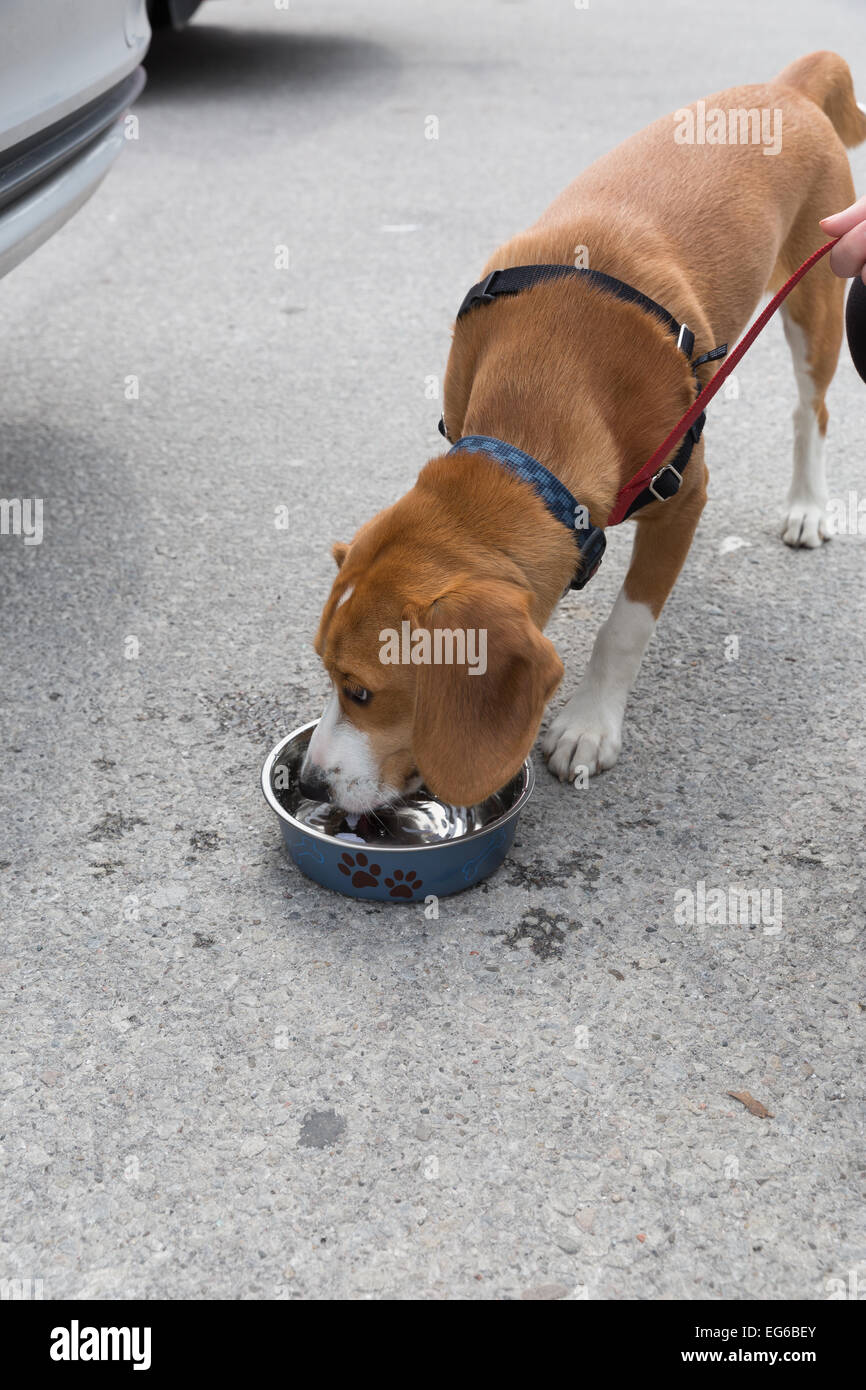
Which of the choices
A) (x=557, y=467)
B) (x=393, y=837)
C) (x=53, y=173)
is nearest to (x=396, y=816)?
(x=393, y=837)

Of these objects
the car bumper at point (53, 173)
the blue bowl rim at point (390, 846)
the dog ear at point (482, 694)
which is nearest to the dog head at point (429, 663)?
the dog ear at point (482, 694)

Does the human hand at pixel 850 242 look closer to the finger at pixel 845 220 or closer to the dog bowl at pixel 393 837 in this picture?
the finger at pixel 845 220

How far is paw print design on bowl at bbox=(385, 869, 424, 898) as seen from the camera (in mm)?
2498

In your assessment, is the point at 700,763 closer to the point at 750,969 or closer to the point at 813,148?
the point at 750,969

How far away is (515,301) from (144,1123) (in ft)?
5.78

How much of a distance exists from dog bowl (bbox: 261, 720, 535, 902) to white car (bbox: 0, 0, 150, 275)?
1.70 meters

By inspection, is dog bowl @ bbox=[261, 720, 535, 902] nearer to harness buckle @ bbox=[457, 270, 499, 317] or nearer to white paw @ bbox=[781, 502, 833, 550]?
harness buckle @ bbox=[457, 270, 499, 317]

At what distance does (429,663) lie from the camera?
7.13 ft

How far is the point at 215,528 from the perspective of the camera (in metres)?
3.89

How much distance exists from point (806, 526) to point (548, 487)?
5.74 feet

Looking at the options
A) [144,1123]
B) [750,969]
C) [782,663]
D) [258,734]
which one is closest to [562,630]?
[782,663]

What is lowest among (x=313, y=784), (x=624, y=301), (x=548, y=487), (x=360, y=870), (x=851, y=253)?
(x=360, y=870)

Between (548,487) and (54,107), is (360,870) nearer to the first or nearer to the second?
(548,487)

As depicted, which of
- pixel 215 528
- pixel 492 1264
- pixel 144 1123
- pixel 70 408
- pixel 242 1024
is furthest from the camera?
pixel 70 408
